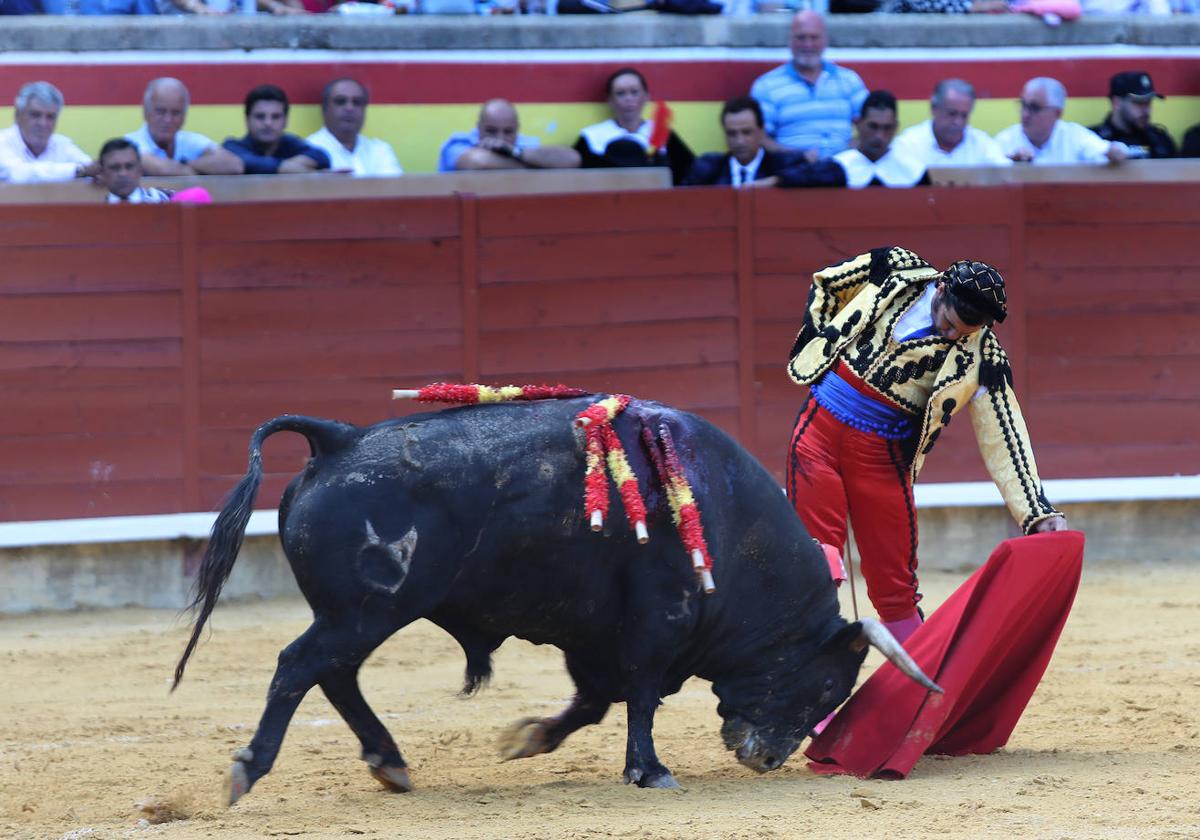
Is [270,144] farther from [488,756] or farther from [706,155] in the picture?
[488,756]

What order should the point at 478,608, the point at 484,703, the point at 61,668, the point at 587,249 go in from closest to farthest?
1. the point at 478,608
2. the point at 484,703
3. the point at 61,668
4. the point at 587,249

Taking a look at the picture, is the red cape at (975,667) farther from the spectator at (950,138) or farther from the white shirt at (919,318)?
the spectator at (950,138)

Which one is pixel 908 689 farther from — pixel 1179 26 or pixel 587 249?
pixel 1179 26

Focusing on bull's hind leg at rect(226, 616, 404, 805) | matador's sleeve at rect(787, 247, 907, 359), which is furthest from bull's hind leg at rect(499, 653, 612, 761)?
matador's sleeve at rect(787, 247, 907, 359)

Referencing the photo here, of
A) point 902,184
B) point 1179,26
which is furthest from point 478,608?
point 1179,26

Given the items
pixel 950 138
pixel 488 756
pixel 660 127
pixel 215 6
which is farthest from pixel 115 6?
pixel 488 756

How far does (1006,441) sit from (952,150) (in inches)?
153

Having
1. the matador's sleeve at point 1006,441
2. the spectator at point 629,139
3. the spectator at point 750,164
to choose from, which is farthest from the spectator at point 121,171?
the matador's sleeve at point 1006,441

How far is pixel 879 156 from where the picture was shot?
25.9ft

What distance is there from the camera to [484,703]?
5.70 metres

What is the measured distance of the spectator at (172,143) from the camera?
7.24 meters

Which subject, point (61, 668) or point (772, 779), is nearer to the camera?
point (772, 779)

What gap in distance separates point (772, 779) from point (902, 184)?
4031 mm

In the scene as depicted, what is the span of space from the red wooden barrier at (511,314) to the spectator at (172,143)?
0.28m
